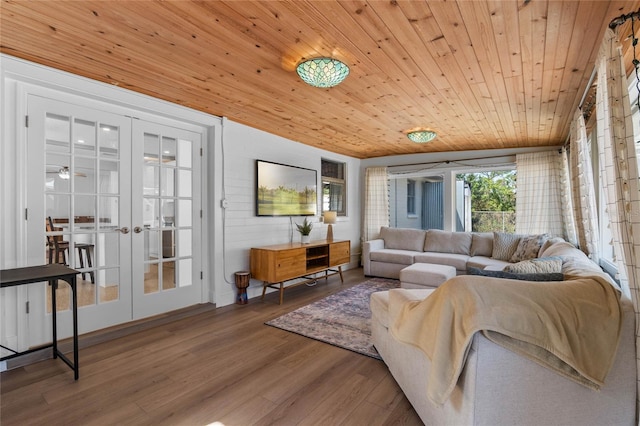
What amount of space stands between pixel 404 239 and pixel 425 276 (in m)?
1.83

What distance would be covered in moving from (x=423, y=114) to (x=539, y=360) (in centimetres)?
295

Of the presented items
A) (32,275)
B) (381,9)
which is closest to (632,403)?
(381,9)

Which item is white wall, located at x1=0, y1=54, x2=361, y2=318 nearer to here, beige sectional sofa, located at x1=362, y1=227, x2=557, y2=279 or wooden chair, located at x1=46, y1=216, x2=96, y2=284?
wooden chair, located at x1=46, y1=216, x2=96, y2=284

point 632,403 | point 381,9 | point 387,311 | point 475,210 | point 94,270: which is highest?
point 381,9

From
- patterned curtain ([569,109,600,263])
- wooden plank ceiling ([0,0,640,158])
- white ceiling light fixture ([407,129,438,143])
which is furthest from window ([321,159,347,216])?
patterned curtain ([569,109,600,263])

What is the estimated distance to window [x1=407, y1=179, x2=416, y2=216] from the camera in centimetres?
678

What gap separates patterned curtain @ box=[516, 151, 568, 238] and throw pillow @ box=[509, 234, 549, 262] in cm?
60

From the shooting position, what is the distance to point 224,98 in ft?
10.6

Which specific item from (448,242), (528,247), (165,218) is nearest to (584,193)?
(528,247)

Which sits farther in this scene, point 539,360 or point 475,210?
point 475,210

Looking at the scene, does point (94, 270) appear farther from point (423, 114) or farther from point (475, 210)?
point (475, 210)

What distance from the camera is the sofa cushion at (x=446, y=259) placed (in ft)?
15.7

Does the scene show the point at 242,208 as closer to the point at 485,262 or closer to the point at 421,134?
the point at 421,134

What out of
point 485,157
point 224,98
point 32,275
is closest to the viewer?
point 32,275
